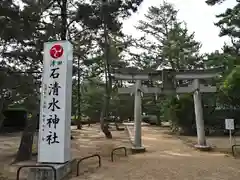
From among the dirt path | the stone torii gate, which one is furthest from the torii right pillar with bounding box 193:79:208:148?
the dirt path

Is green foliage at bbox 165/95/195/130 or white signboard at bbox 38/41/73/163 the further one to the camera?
green foliage at bbox 165/95/195/130

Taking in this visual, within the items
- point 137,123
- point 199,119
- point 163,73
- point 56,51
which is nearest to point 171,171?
point 56,51

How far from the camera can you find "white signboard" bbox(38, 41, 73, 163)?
265 inches

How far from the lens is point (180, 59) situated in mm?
Result: 23578

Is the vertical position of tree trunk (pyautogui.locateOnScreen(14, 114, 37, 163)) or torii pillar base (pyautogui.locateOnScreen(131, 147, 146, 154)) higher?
tree trunk (pyautogui.locateOnScreen(14, 114, 37, 163))

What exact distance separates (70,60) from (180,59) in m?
17.7

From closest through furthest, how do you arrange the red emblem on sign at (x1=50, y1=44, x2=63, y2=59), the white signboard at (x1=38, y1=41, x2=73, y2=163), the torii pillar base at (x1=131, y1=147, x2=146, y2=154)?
the white signboard at (x1=38, y1=41, x2=73, y2=163), the red emblem on sign at (x1=50, y1=44, x2=63, y2=59), the torii pillar base at (x1=131, y1=147, x2=146, y2=154)

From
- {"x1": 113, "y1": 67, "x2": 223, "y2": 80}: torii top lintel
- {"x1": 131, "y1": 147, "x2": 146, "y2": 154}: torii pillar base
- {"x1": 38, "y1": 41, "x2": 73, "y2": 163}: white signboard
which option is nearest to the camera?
{"x1": 38, "y1": 41, "x2": 73, "y2": 163}: white signboard

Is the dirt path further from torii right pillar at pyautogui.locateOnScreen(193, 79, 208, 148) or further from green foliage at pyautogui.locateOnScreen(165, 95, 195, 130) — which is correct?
green foliage at pyautogui.locateOnScreen(165, 95, 195, 130)

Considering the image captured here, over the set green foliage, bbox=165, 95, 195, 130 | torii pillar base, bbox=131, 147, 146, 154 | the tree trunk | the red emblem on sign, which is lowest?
torii pillar base, bbox=131, 147, 146, 154

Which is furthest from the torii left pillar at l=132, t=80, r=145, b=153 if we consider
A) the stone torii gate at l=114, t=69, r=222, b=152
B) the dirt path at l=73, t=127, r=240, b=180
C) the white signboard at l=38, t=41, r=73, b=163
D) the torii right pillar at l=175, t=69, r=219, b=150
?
the white signboard at l=38, t=41, r=73, b=163

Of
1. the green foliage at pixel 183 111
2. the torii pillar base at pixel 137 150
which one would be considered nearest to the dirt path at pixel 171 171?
the torii pillar base at pixel 137 150

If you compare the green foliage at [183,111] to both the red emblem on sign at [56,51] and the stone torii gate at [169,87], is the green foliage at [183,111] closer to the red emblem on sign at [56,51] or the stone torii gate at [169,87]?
the stone torii gate at [169,87]

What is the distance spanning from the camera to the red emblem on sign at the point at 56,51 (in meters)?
7.14
